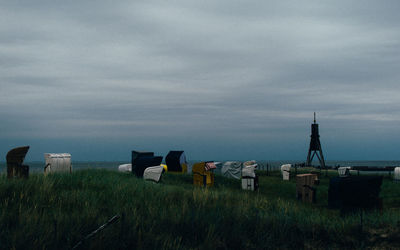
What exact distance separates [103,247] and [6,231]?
232 cm

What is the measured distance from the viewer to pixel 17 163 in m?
16.9

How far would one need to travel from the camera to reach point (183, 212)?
11.5 metres

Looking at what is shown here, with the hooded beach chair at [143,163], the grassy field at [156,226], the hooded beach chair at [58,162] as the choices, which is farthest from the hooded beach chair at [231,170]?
the grassy field at [156,226]

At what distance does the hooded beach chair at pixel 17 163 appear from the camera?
54.2ft

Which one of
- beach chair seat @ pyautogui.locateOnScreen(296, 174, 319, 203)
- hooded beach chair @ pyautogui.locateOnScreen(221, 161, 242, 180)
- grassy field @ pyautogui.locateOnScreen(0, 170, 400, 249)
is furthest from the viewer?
hooded beach chair @ pyautogui.locateOnScreen(221, 161, 242, 180)

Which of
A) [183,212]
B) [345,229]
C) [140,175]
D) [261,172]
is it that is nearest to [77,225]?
[183,212]

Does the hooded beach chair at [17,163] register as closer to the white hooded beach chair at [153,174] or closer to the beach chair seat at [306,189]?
the white hooded beach chair at [153,174]

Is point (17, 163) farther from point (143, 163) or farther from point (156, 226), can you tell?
point (143, 163)

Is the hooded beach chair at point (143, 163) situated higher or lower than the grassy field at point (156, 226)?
higher

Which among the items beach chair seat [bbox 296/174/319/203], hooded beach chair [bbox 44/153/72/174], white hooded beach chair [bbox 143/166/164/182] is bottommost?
beach chair seat [bbox 296/174/319/203]

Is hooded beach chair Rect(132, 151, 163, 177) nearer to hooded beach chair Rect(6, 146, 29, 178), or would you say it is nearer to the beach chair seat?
the beach chair seat

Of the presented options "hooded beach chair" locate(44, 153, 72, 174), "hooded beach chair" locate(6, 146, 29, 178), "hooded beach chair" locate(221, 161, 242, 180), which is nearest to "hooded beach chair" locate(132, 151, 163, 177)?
"hooded beach chair" locate(44, 153, 72, 174)

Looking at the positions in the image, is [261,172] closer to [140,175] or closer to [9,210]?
[140,175]

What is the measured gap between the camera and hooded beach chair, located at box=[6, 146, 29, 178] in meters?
16.5
